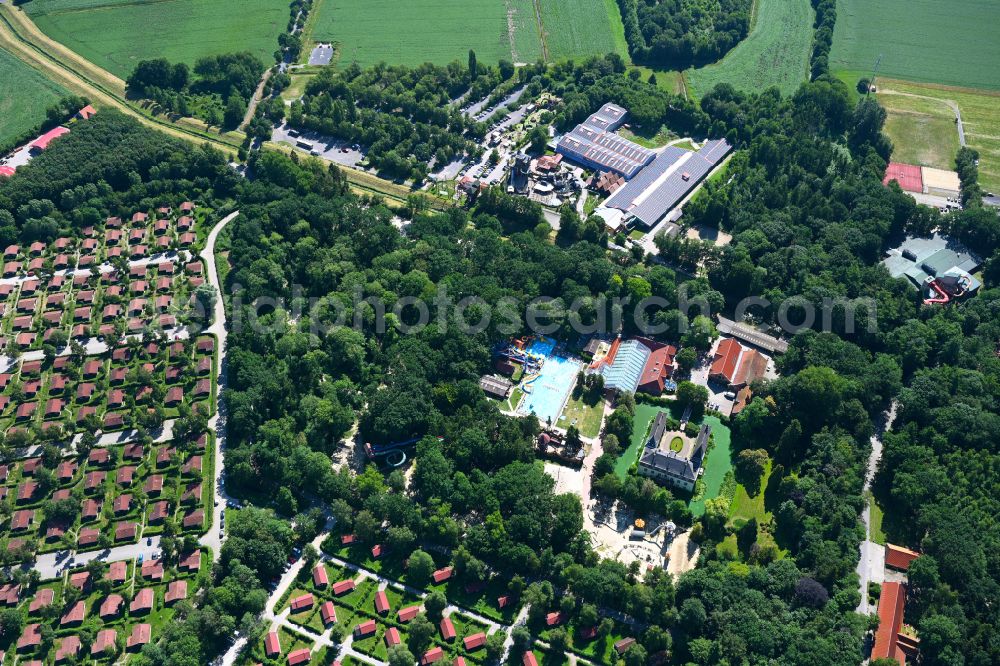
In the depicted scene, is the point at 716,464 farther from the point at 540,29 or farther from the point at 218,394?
the point at 540,29

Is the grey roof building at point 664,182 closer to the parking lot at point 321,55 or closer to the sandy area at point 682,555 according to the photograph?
the sandy area at point 682,555

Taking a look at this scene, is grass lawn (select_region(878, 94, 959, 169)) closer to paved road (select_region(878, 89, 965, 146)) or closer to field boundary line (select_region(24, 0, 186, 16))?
paved road (select_region(878, 89, 965, 146))

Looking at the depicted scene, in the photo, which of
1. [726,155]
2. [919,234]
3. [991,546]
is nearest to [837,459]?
[991,546]

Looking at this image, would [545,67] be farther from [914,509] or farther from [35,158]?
[914,509]


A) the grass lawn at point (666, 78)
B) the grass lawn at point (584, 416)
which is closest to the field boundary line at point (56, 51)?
the grass lawn at point (666, 78)

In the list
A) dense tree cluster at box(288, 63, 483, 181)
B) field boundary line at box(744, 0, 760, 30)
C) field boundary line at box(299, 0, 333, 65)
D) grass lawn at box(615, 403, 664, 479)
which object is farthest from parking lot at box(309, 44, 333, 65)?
grass lawn at box(615, 403, 664, 479)

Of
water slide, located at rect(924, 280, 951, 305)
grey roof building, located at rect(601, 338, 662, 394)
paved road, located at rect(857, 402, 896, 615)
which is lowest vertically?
paved road, located at rect(857, 402, 896, 615)

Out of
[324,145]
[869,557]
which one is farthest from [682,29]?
[869,557]
